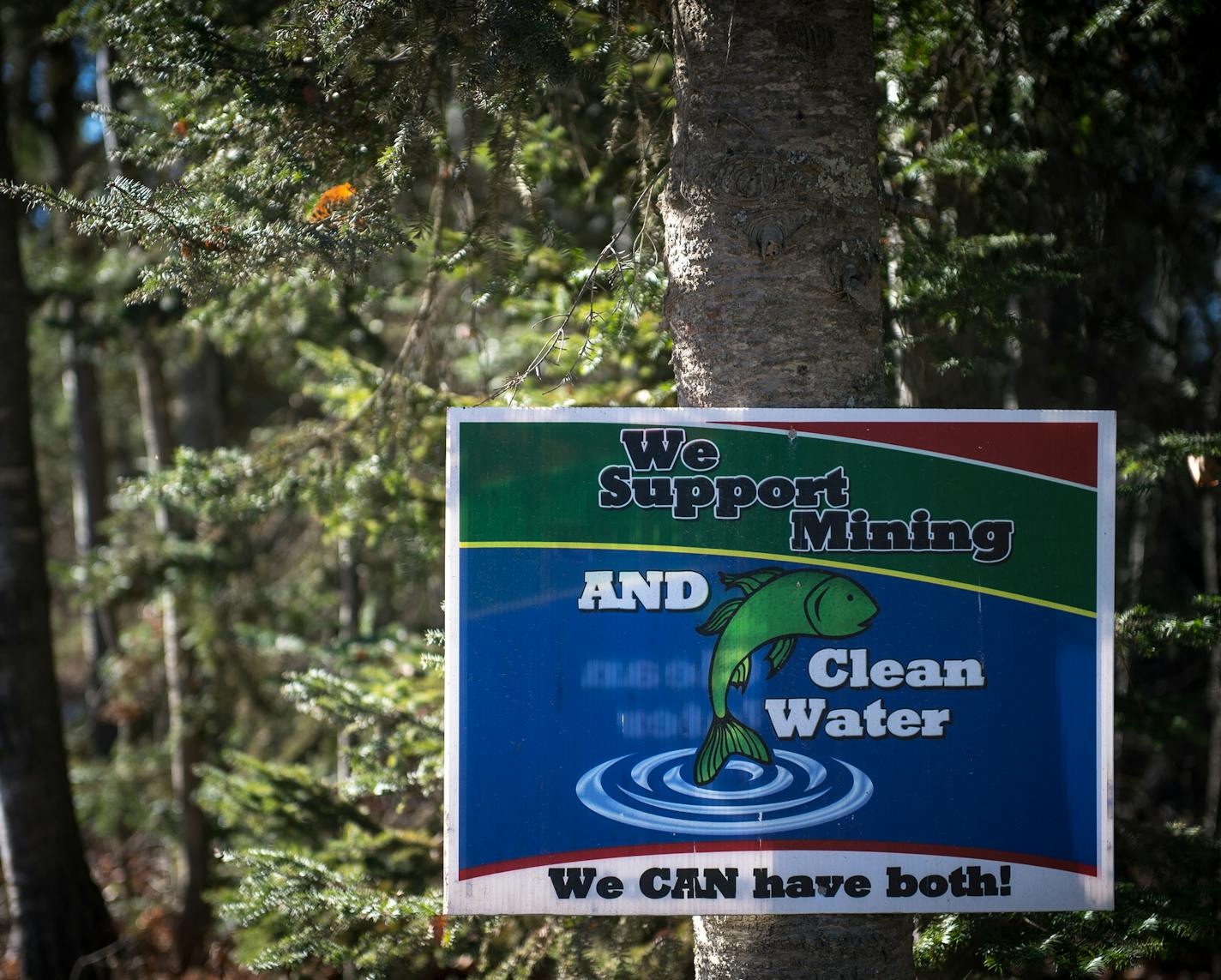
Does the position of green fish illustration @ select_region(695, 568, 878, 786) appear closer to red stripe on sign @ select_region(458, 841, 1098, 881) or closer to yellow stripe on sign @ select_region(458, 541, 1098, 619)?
yellow stripe on sign @ select_region(458, 541, 1098, 619)

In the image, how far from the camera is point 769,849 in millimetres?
2676

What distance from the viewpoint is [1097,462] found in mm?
2719

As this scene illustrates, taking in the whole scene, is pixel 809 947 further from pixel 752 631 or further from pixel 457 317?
pixel 457 317

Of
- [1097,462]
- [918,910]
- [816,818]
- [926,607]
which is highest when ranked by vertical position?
[1097,462]

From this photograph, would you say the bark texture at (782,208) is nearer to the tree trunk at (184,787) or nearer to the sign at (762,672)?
the sign at (762,672)

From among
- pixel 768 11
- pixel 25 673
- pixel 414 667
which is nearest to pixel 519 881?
pixel 414 667

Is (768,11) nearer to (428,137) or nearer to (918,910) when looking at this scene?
(428,137)

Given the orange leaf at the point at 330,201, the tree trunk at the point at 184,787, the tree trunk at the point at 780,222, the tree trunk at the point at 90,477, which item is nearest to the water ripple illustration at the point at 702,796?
the tree trunk at the point at 780,222

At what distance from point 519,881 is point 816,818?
2.90 feet

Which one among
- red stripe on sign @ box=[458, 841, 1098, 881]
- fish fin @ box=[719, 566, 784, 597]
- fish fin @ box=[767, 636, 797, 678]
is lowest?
red stripe on sign @ box=[458, 841, 1098, 881]

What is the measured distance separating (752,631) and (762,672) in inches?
5.0

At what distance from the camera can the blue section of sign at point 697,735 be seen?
8.77 ft

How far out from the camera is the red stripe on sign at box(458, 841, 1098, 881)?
2660 millimetres

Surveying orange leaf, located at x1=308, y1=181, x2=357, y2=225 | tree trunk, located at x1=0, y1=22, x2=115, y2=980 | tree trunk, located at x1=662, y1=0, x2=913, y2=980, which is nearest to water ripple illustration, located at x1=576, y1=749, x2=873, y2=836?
tree trunk, located at x1=662, y1=0, x2=913, y2=980
